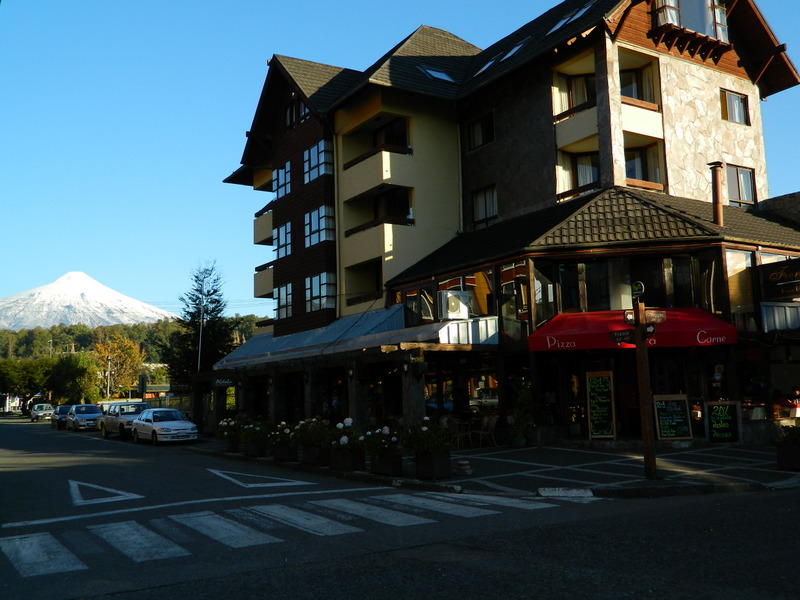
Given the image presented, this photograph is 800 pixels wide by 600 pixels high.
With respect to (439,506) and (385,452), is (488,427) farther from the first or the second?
(439,506)

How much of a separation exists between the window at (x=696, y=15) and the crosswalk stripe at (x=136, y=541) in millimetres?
22657

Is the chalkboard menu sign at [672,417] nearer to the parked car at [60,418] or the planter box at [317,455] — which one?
the planter box at [317,455]

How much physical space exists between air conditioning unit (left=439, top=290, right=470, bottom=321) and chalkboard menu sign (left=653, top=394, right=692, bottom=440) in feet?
21.6

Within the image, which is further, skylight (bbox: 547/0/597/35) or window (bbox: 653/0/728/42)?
skylight (bbox: 547/0/597/35)

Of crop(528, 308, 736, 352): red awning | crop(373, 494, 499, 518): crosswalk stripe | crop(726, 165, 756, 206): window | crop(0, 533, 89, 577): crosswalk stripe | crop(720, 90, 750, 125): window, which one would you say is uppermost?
crop(720, 90, 750, 125): window

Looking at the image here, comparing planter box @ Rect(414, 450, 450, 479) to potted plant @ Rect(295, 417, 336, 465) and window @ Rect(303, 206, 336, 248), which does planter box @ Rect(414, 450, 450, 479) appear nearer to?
potted plant @ Rect(295, 417, 336, 465)

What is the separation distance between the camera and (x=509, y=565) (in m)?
7.34

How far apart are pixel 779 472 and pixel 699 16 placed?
704 inches

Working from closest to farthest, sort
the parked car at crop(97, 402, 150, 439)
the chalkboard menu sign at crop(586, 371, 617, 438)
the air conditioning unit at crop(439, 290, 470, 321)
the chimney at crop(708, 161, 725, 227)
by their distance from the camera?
the chalkboard menu sign at crop(586, 371, 617, 438), the chimney at crop(708, 161, 725, 227), the air conditioning unit at crop(439, 290, 470, 321), the parked car at crop(97, 402, 150, 439)

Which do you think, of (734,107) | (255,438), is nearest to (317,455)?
(255,438)

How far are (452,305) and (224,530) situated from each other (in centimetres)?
1485

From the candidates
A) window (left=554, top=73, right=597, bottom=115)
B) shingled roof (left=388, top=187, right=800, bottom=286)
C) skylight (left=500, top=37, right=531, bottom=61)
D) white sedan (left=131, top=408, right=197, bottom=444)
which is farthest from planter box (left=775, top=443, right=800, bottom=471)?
white sedan (left=131, top=408, right=197, bottom=444)

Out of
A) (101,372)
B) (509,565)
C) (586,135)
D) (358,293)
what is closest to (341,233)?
(358,293)

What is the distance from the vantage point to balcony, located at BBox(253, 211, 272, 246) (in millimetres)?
A: 38469
